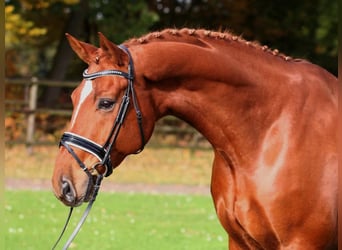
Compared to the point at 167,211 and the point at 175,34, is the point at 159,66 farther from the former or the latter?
the point at 167,211

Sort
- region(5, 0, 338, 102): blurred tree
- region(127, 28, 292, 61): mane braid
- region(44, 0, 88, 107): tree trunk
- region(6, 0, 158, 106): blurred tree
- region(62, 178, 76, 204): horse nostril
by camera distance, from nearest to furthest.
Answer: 1. region(62, 178, 76, 204): horse nostril
2. region(127, 28, 292, 61): mane braid
3. region(6, 0, 158, 106): blurred tree
4. region(44, 0, 88, 107): tree trunk
5. region(5, 0, 338, 102): blurred tree

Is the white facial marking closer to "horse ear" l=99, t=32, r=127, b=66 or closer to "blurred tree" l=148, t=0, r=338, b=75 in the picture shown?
"horse ear" l=99, t=32, r=127, b=66

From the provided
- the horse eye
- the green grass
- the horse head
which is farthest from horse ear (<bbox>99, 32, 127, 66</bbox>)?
the green grass

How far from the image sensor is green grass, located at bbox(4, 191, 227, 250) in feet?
27.9

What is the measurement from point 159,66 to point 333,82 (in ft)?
3.66

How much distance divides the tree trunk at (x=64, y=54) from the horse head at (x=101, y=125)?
50.5 ft

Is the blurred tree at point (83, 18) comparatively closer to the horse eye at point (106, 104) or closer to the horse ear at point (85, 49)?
the horse ear at point (85, 49)

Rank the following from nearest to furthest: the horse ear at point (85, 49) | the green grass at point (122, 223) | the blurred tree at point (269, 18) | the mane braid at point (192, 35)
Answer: the horse ear at point (85, 49)
the mane braid at point (192, 35)
the green grass at point (122, 223)
the blurred tree at point (269, 18)

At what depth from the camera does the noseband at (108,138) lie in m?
3.72

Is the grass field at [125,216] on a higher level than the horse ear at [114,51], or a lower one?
lower

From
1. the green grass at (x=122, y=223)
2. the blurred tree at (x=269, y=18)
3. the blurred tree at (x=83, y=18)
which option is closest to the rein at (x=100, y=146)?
the green grass at (x=122, y=223)

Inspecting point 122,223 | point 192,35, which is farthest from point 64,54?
point 192,35

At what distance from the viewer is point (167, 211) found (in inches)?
441

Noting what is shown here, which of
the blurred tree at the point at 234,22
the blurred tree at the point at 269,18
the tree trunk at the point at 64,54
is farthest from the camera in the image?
the blurred tree at the point at 269,18
